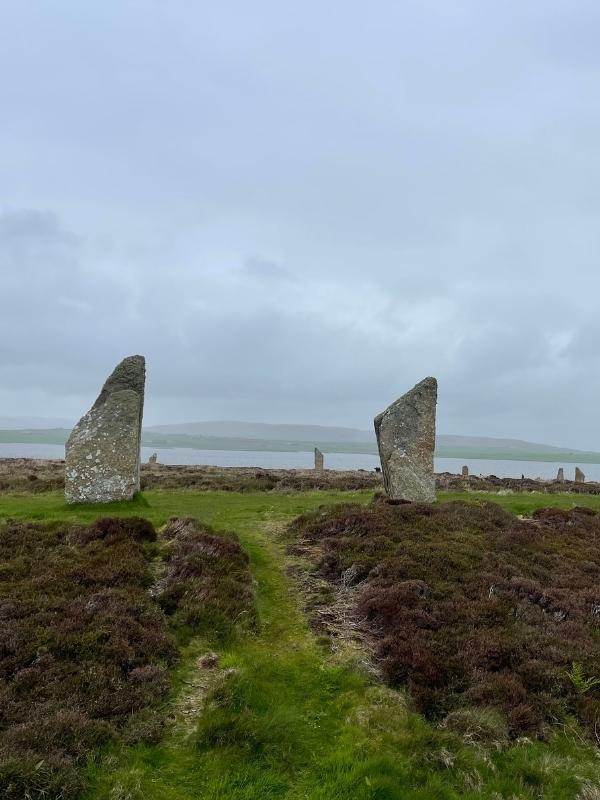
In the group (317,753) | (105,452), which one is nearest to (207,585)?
(317,753)

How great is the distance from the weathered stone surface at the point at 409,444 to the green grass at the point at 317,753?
12.7 m

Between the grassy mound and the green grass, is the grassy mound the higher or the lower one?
the higher one

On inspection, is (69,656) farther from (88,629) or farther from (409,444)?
(409,444)

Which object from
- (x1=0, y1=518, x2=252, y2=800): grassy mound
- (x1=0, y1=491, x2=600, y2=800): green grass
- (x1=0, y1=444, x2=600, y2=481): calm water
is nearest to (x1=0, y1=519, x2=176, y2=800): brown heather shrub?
(x1=0, y1=518, x2=252, y2=800): grassy mound

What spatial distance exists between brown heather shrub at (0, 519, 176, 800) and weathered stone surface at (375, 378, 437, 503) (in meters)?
11.6

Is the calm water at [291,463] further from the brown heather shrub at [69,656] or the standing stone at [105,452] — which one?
the brown heather shrub at [69,656]

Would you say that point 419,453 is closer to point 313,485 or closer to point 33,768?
point 313,485

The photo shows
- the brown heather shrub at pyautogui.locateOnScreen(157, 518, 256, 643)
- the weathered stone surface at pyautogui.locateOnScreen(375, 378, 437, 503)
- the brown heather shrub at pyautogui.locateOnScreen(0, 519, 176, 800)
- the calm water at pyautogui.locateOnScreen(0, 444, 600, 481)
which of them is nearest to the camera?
the brown heather shrub at pyautogui.locateOnScreen(0, 519, 176, 800)

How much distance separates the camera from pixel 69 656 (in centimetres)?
792

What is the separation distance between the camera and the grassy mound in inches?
239

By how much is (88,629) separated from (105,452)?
11.8m

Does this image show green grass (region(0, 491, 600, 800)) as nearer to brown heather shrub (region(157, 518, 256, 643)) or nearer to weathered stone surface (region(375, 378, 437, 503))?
brown heather shrub (region(157, 518, 256, 643))

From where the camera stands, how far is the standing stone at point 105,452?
19.3 m

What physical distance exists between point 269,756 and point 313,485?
24419mm
